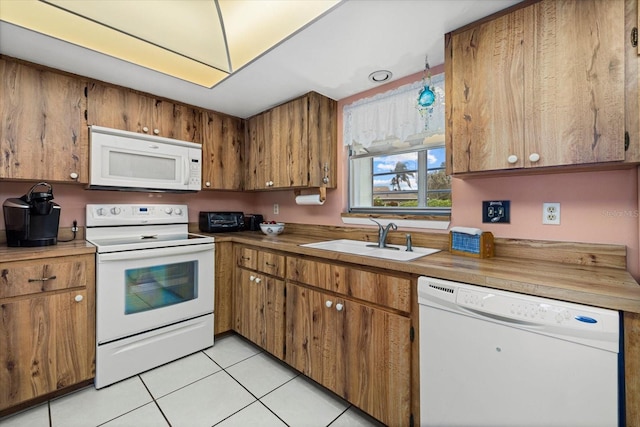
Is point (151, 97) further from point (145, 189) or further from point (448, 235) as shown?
point (448, 235)

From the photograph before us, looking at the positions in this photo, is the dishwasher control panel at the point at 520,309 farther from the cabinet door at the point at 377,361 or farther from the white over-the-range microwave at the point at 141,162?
the white over-the-range microwave at the point at 141,162

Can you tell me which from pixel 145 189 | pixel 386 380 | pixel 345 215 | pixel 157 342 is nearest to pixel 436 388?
pixel 386 380

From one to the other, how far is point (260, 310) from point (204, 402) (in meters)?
0.65

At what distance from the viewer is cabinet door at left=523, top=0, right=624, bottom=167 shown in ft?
3.46

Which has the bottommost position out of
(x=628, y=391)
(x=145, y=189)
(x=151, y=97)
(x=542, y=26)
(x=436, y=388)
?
(x=436, y=388)

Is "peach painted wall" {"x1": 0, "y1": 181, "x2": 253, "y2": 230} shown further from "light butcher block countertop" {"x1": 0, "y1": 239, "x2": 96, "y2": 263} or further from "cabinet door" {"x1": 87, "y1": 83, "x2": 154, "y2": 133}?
"cabinet door" {"x1": 87, "y1": 83, "x2": 154, "y2": 133}

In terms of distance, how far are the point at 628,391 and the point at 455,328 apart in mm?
489

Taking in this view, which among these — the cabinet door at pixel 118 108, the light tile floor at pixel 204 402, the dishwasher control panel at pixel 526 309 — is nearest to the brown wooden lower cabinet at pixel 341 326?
the light tile floor at pixel 204 402

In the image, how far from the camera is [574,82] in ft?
3.69

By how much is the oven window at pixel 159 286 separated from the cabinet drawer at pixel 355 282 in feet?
2.91

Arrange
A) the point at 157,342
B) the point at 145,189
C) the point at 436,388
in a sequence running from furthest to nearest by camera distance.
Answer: the point at 145,189, the point at 157,342, the point at 436,388

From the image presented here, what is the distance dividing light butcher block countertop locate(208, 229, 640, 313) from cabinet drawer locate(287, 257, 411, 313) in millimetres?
57

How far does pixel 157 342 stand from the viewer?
77.0 inches

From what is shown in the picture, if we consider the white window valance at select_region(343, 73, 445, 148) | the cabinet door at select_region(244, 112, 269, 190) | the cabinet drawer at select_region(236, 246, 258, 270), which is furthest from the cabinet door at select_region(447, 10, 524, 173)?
the cabinet door at select_region(244, 112, 269, 190)
